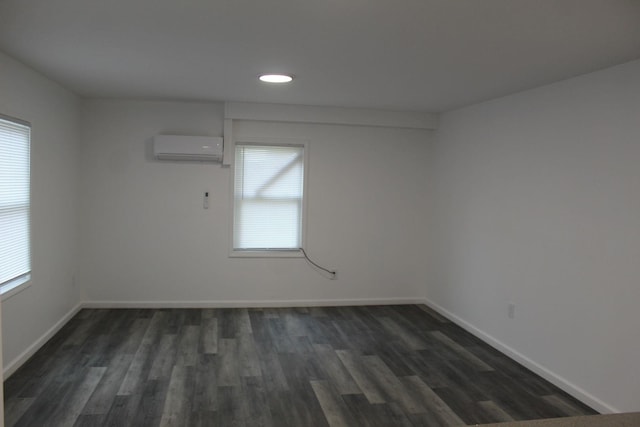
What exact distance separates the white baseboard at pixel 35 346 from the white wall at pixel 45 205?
0.05ft

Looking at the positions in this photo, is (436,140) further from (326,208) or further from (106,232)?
(106,232)

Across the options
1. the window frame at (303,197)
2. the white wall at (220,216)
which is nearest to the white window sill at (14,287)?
the white wall at (220,216)

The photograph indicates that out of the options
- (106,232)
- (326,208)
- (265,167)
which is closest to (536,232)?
(326,208)

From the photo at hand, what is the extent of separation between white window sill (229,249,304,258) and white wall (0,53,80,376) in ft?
5.25

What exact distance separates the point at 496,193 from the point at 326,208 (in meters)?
1.86

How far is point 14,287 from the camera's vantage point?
11.2 ft

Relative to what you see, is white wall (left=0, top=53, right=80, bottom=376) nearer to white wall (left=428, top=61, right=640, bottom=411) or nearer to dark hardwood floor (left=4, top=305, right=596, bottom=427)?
dark hardwood floor (left=4, top=305, right=596, bottom=427)

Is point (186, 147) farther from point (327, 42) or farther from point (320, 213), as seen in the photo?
point (327, 42)

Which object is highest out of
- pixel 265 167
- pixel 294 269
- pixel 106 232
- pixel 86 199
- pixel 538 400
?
pixel 265 167

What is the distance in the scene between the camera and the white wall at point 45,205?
338 cm

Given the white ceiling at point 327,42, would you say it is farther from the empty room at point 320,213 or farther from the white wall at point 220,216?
the white wall at point 220,216

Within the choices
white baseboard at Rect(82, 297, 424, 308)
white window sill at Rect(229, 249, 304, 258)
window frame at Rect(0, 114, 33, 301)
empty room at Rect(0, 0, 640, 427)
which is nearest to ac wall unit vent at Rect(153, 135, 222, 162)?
empty room at Rect(0, 0, 640, 427)

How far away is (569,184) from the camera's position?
3.41 m

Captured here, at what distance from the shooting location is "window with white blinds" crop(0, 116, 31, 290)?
327cm
